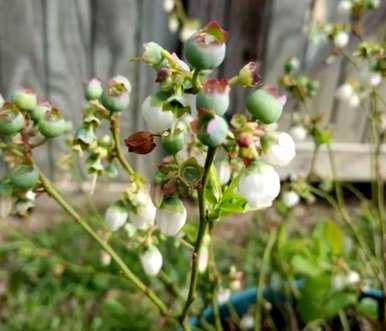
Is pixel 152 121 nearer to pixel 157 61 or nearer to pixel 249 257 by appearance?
pixel 157 61

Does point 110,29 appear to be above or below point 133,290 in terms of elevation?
above

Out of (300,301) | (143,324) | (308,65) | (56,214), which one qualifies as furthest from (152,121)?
(56,214)

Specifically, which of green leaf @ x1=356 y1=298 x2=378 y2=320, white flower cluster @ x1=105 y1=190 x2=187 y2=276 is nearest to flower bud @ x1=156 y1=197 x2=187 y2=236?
white flower cluster @ x1=105 y1=190 x2=187 y2=276

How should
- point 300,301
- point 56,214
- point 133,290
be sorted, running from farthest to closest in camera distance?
point 56,214, point 133,290, point 300,301

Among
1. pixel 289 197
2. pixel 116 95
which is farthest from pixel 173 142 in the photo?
pixel 289 197

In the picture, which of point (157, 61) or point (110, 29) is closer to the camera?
point (157, 61)

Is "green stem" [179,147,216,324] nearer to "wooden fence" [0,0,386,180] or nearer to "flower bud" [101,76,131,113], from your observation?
"flower bud" [101,76,131,113]
